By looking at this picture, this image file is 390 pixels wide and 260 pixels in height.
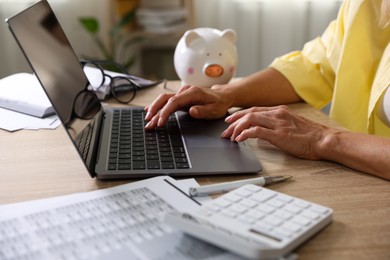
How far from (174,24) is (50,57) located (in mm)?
1945

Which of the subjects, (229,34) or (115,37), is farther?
(115,37)

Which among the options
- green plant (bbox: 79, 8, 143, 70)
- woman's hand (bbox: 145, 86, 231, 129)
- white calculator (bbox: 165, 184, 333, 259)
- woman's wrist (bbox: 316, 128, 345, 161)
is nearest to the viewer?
white calculator (bbox: 165, 184, 333, 259)

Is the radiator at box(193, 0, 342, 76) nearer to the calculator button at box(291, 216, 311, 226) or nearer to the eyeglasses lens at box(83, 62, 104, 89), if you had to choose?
the eyeglasses lens at box(83, 62, 104, 89)

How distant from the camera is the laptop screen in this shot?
82cm

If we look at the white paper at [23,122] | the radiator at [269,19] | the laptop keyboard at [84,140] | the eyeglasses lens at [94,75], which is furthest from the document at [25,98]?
the radiator at [269,19]

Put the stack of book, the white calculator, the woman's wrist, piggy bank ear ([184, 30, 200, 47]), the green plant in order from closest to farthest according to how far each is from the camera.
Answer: the white calculator < the woman's wrist < piggy bank ear ([184, 30, 200, 47]) < the green plant < the stack of book

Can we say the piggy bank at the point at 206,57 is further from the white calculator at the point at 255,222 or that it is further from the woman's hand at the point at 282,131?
the white calculator at the point at 255,222

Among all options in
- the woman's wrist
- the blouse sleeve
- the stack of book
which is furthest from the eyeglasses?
the stack of book

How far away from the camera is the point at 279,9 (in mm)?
2900

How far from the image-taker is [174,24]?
282 centimetres

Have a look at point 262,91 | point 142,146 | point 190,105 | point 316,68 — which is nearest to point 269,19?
point 316,68

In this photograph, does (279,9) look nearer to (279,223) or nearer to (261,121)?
(261,121)

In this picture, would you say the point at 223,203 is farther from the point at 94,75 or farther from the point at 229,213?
the point at 94,75

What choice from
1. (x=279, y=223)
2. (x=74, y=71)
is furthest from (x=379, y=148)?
(x=74, y=71)
